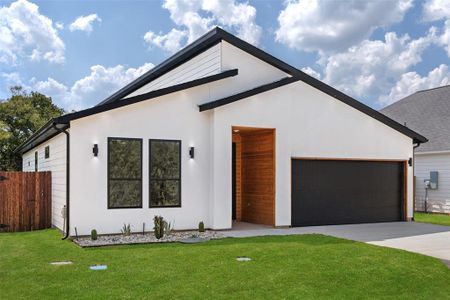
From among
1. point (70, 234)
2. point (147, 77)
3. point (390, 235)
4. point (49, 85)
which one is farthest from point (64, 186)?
point (49, 85)

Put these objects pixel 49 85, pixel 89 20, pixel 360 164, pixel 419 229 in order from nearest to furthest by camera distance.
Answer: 1. pixel 419 229
2. pixel 360 164
3. pixel 89 20
4. pixel 49 85

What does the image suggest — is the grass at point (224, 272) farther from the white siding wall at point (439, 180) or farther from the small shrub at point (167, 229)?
the white siding wall at point (439, 180)

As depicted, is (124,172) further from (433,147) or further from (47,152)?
(433,147)

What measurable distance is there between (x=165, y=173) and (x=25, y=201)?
15.3 feet

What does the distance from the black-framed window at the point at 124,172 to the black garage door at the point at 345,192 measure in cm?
451

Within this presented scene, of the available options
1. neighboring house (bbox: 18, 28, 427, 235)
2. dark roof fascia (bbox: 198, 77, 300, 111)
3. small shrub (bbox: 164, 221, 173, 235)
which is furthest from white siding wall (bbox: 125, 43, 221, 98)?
small shrub (bbox: 164, 221, 173, 235)

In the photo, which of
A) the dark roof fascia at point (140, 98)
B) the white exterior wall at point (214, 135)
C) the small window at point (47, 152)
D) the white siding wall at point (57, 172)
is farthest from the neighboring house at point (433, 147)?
the small window at point (47, 152)

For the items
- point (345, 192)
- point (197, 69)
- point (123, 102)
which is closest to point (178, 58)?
point (197, 69)

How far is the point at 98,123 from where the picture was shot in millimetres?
10695

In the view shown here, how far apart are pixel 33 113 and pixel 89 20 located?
47.1 feet

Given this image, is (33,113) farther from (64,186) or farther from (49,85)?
(64,186)

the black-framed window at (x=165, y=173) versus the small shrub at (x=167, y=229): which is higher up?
the black-framed window at (x=165, y=173)

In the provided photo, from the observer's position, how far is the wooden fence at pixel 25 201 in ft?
41.8

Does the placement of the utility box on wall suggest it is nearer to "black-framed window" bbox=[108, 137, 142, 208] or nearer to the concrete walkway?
the concrete walkway
